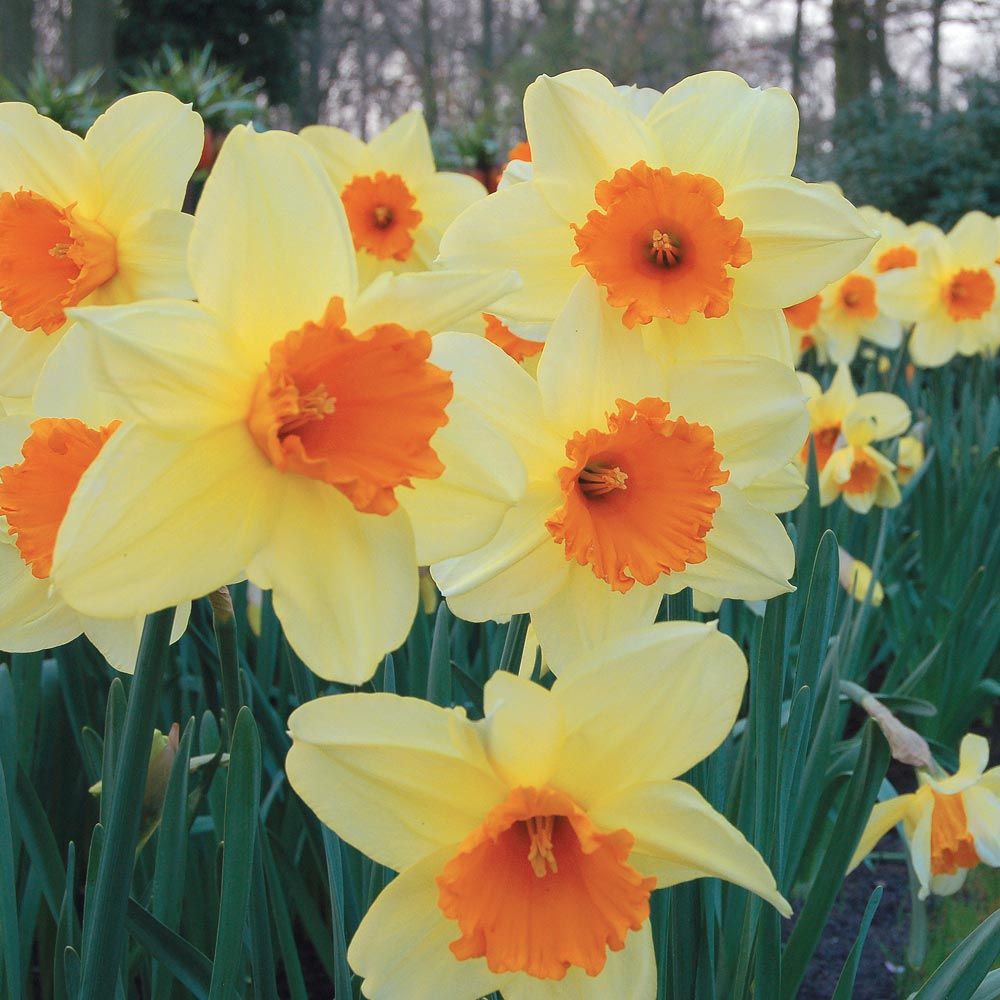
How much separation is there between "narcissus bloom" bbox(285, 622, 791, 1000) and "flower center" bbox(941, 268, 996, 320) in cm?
321

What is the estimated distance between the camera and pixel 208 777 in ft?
4.24

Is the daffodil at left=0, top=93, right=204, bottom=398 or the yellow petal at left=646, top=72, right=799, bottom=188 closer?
the daffodil at left=0, top=93, right=204, bottom=398

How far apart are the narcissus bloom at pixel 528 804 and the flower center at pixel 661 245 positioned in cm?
36

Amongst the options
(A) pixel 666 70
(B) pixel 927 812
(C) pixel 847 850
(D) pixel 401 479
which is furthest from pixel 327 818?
(A) pixel 666 70

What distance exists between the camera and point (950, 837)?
1505mm

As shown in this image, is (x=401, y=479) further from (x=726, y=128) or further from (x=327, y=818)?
(x=726, y=128)

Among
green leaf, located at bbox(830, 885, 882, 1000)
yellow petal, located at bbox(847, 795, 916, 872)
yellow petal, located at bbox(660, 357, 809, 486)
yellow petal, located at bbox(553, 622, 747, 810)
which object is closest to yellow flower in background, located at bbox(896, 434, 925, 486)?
yellow petal, located at bbox(847, 795, 916, 872)

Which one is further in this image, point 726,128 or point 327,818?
point 726,128

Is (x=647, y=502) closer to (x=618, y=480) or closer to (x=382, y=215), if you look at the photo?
(x=618, y=480)

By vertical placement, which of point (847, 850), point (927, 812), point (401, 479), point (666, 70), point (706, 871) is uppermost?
point (666, 70)

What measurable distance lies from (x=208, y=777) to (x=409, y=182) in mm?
1825

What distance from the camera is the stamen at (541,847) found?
0.84 m

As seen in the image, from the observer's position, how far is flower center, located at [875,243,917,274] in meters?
3.90

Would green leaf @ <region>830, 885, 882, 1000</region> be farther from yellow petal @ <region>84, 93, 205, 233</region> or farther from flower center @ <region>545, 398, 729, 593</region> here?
yellow petal @ <region>84, 93, 205, 233</region>
